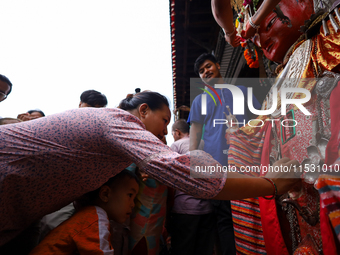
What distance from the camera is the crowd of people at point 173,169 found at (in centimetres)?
94

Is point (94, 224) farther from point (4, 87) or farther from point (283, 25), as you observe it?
point (4, 87)

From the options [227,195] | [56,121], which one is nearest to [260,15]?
[227,195]

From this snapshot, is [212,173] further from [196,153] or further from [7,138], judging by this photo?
[7,138]

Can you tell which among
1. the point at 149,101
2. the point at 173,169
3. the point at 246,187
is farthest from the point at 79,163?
the point at 246,187

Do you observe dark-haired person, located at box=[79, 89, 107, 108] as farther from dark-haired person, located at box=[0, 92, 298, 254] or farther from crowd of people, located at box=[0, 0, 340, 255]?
dark-haired person, located at box=[0, 92, 298, 254]

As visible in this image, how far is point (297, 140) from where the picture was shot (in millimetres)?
1157

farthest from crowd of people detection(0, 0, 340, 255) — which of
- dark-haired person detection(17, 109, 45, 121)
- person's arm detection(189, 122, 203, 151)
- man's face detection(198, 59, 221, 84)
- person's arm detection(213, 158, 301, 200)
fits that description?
dark-haired person detection(17, 109, 45, 121)

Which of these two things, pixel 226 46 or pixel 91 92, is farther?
pixel 226 46

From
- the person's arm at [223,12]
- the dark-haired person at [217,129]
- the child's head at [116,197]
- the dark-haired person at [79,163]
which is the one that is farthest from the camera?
the dark-haired person at [217,129]

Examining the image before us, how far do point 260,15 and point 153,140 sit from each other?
0.88 meters

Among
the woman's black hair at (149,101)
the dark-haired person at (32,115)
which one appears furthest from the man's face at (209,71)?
the dark-haired person at (32,115)

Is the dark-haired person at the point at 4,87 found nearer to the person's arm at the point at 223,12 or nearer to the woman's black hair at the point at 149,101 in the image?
the woman's black hair at the point at 149,101

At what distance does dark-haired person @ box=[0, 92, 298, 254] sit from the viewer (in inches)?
36.2

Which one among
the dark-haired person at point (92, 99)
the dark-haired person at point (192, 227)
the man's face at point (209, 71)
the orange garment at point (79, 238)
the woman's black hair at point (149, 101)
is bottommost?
the dark-haired person at point (192, 227)
